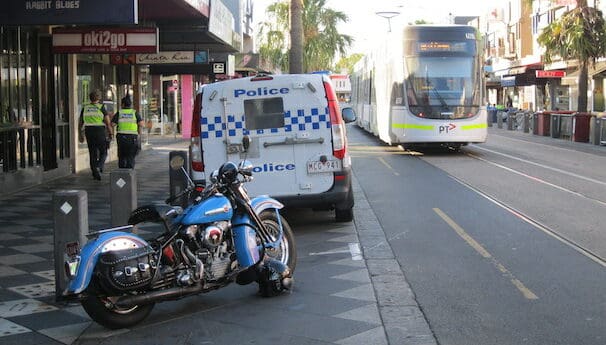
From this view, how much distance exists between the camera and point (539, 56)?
2053 inches

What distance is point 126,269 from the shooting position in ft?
19.4

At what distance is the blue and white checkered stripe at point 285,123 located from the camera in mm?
10148

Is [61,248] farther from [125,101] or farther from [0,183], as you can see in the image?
[125,101]

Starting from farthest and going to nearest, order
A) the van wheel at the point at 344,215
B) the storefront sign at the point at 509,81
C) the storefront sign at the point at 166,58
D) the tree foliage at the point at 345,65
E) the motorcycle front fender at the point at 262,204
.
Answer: the tree foliage at the point at 345,65 → the storefront sign at the point at 509,81 → the storefront sign at the point at 166,58 → the van wheel at the point at 344,215 → the motorcycle front fender at the point at 262,204

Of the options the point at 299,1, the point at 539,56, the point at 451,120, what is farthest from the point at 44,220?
the point at 539,56

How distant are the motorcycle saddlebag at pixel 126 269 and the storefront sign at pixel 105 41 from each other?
966 centimetres

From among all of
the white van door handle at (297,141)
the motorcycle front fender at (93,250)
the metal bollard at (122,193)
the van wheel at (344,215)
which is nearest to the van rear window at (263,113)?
the white van door handle at (297,141)

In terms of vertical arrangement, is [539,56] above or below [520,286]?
above

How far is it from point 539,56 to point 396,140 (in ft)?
108

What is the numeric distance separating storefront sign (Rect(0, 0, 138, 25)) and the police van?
7.79 feet

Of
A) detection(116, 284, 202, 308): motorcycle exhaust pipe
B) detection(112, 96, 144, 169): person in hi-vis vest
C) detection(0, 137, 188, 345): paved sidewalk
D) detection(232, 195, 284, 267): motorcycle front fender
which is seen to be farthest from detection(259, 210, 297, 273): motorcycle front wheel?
detection(112, 96, 144, 169): person in hi-vis vest

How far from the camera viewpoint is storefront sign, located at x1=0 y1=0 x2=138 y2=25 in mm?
11586

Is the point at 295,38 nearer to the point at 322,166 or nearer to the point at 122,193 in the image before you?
the point at 322,166

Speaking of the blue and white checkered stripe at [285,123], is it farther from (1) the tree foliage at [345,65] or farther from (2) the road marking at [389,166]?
(1) the tree foliage at [345,65]
